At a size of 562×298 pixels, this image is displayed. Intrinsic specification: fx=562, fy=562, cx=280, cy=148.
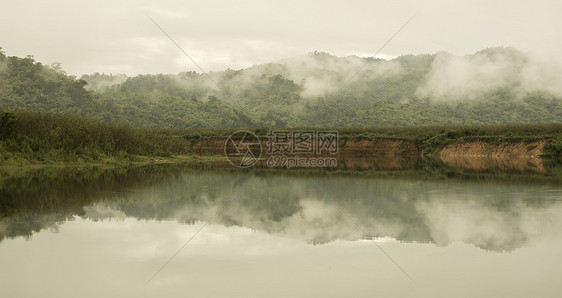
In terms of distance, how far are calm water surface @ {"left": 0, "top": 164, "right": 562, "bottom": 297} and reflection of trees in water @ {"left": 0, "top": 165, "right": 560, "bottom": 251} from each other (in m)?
0.05

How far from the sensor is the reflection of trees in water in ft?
41.8

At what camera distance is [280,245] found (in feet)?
37.1

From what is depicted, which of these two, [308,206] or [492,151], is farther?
[492,151]

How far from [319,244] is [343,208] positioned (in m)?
5.62

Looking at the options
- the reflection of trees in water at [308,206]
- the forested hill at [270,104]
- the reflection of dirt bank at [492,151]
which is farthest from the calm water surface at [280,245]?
the forested hill at [270,104]

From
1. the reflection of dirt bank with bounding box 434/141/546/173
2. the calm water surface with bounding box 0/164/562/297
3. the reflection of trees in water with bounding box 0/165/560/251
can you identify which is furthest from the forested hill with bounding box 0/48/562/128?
the calm water surface with bounding box 0/164/562/297

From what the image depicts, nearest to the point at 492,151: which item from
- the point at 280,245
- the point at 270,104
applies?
the point at 280,245

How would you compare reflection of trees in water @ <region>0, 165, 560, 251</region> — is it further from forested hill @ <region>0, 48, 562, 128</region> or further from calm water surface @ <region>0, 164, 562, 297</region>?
→ forested hill @ <region>0, 48, 562, 128</region>

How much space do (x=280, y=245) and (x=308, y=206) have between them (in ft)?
21.6

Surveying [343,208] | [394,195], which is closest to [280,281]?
[343,208]

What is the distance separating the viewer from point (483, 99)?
184125 mm

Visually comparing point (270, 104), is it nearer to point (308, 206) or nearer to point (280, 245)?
point (308, 206)

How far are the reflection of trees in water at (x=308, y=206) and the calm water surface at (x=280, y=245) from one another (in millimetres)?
49

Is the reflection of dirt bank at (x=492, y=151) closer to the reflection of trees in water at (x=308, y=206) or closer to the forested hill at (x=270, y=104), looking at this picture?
the reflection of trees in water at (x=308, y=206)
